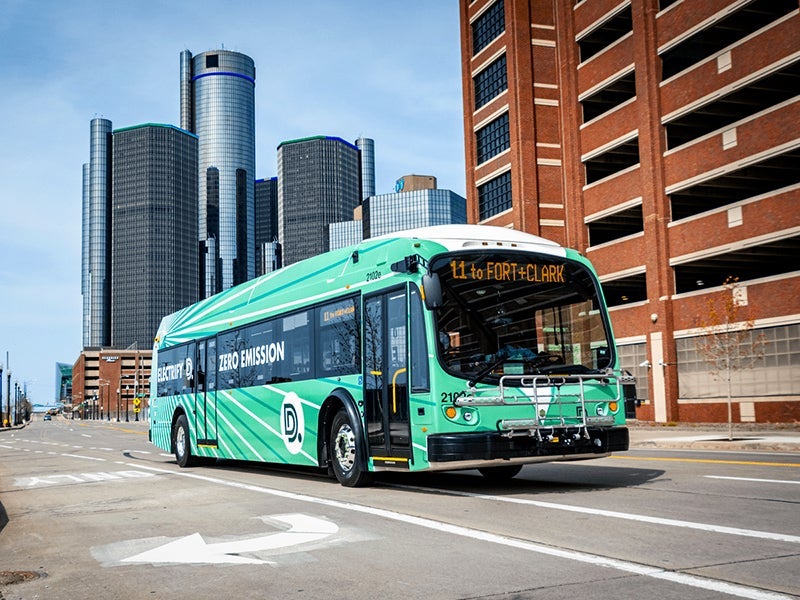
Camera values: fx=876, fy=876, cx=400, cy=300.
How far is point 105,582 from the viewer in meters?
6.32

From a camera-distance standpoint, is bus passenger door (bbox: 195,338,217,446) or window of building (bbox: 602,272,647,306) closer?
bus passenger door (bbox: 195,338,217,446)

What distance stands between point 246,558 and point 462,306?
481cm

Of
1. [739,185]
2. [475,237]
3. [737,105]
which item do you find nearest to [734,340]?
[739,185]

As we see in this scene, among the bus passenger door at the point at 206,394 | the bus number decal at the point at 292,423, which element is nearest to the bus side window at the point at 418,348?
the bus number decal at the point at 292,423

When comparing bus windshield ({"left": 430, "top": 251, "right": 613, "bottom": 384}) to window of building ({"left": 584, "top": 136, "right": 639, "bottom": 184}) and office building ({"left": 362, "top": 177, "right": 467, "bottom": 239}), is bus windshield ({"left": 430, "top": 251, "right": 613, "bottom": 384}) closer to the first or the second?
window of building ({"left": 584, "top": 136, "right": 639, "bottom": 184})

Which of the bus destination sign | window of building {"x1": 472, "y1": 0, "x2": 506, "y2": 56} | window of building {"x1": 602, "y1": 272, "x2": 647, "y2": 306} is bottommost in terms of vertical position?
the bus destination sign

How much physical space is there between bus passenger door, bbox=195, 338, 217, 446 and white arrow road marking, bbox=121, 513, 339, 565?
386 inches

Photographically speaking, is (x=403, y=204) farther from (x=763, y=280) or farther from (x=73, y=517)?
(x=73, y=517)

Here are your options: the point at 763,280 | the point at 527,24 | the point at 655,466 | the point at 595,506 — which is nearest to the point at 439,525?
the point at 595,506

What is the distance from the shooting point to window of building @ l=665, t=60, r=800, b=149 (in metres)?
33.0

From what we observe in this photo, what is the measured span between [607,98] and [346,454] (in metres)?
35.7

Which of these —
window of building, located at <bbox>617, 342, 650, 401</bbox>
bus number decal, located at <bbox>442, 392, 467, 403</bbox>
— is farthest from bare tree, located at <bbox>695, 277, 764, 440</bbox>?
bus number decal, located at <bbox>442, 392, 467, 403</bbox>

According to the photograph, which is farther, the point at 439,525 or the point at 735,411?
the point at 735,411

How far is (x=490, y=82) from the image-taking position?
170 feet
